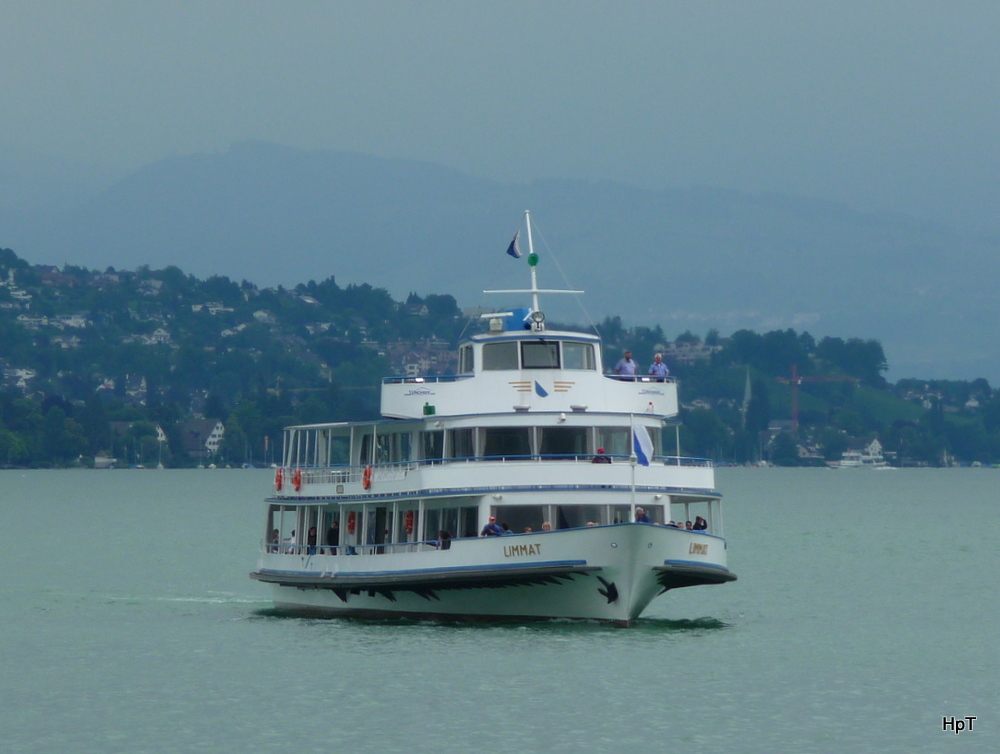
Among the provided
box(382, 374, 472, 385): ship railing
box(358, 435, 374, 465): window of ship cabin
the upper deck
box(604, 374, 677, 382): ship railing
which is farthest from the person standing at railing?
box(604, 374, 677, 382): ship railing

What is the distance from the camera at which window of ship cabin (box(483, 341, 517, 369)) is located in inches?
1679

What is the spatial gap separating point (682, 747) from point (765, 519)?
8132 cm

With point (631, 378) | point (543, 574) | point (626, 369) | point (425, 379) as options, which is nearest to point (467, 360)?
point (425, 379)

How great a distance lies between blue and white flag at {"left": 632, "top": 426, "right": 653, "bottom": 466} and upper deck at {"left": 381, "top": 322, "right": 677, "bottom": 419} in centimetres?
155

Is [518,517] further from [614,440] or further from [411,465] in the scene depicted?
[614,440]

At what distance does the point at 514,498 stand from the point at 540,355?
147 inches

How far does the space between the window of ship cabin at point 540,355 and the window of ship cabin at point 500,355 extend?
214mm

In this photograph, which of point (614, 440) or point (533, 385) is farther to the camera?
point (614, 440)

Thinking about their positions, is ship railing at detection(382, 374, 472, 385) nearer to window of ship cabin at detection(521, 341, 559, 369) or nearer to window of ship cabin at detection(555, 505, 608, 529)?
window of ship cabin at detection(521, 341, 559, 369)

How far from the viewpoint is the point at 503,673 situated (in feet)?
118

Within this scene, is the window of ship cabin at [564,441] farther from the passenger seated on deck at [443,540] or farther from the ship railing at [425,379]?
the passenger seated on deck at [443,540]

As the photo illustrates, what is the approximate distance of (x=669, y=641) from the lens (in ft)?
132

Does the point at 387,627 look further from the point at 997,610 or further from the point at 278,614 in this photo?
the point at 997,610

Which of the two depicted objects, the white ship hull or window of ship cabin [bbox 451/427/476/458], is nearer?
the white ship hull
